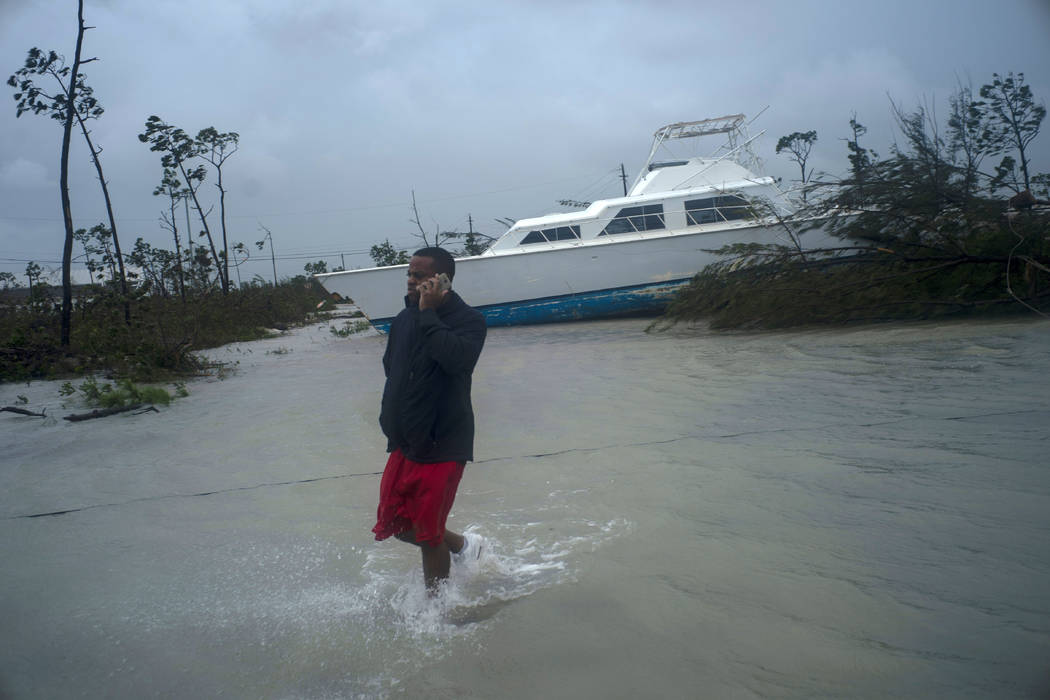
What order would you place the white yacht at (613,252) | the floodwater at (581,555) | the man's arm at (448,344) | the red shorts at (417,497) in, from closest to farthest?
the floodwater at (581,555) → the man's arm at (448,344) → the red shorts at (417,497) → the white yacht at (613,252)

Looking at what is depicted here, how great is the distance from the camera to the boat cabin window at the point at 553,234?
14906 mm

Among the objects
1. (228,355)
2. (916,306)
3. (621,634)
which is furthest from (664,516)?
(228,355)

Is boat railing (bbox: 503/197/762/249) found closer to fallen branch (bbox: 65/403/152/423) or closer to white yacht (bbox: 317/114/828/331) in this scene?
white yacht (bbox: 317/114/828/331)

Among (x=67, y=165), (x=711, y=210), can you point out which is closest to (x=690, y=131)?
(x=711, y=210)

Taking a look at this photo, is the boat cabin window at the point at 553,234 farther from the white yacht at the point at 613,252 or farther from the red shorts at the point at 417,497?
the red shorts at the point at 417,497

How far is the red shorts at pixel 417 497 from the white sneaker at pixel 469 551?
0.31 meters

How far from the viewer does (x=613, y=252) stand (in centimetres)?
1472

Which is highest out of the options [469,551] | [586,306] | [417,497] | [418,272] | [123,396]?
[418,272]

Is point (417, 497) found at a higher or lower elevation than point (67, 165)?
lower

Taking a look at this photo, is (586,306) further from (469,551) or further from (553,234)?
(469,551)

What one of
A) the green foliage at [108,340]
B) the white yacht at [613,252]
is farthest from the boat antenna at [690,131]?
the green foliage at [108,340]

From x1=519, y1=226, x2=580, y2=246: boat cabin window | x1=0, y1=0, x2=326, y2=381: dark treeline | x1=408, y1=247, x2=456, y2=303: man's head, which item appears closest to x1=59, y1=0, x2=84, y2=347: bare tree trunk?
x1=0, y1=0, x2=326, y2=381: dark treeline

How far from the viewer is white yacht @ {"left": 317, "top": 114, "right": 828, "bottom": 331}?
14.5 meters

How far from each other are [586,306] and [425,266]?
12231mm
